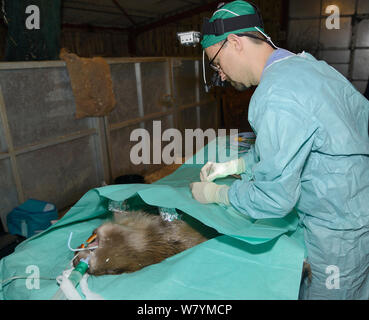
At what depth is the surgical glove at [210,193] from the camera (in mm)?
1364

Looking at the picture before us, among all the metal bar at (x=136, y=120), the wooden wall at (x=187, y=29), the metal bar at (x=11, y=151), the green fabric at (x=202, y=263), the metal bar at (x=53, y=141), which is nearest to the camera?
the green fabric at (x=202, y=263)

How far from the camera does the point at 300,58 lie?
1.24 meters

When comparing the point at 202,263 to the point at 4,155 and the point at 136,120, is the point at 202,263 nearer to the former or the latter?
the point at 4,155

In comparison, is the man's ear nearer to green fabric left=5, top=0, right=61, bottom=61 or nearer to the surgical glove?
the surgical glove

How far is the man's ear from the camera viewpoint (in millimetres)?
1284

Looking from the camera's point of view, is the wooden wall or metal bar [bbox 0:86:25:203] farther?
the wooden wall

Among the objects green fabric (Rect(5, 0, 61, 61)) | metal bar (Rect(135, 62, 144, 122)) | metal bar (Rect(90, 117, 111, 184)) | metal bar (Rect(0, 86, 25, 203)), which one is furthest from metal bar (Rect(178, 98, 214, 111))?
metal bar (Rect(0, 86, 25, 203))

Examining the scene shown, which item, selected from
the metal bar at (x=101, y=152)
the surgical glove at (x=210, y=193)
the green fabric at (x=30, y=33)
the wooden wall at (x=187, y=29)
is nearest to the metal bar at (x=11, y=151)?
the green fabric at (x=30, y=33)

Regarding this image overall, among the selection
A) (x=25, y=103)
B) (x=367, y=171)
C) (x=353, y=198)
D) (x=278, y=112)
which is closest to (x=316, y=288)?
(x=353, y=198)

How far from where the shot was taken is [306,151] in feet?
3.58

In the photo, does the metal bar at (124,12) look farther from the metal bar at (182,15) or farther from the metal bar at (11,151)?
the metal bar at (11,151)

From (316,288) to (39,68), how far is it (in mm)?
3198

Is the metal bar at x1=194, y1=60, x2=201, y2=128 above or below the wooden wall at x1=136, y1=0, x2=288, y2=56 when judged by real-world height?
below

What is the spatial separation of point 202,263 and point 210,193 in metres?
0.35
